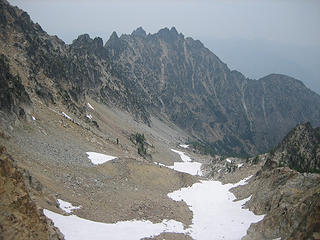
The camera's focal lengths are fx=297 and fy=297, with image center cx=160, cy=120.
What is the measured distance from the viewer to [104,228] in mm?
22141

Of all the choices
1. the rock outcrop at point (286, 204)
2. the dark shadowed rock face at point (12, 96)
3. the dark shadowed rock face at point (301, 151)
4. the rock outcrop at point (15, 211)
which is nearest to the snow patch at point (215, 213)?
the rock outcrop at point (286, 204)

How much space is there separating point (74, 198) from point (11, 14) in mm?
79091

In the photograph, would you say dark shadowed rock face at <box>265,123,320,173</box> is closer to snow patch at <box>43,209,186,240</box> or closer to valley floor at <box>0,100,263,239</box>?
valley floor at <box>0,100,263,239</box>

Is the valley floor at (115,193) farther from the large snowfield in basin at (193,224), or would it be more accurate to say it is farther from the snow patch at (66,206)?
the snow patch at (66,206)

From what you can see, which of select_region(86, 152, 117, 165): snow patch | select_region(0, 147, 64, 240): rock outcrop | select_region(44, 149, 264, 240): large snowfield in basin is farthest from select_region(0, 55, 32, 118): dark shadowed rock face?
select_region(0, 147, 64, 240): rock outcrop

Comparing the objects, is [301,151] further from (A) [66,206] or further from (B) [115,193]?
(A) [66,206]

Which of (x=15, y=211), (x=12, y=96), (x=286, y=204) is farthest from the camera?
(x=12, y=96)

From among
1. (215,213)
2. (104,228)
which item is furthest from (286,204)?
(104,228)

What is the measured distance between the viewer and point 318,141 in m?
93.6

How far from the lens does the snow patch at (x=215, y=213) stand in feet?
84.7

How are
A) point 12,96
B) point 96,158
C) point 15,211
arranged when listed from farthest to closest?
point 12,96 → point 96,158 → point 15,211

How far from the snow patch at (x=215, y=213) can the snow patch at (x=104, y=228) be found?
2.71 meters

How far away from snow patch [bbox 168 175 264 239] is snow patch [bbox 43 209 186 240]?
2.71 metres

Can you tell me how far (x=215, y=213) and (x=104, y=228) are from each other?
14433 millimetres
